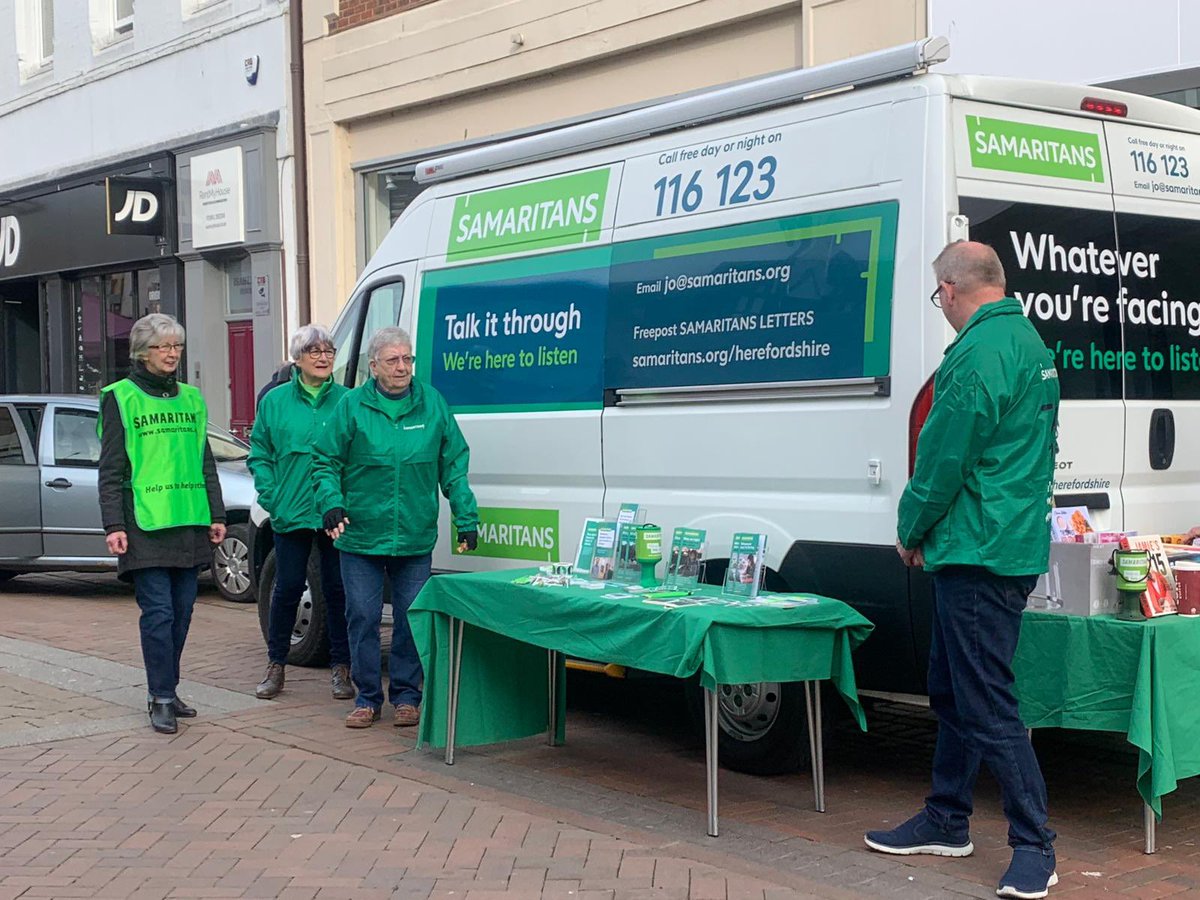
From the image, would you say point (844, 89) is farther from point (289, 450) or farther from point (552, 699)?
point (289, 450)

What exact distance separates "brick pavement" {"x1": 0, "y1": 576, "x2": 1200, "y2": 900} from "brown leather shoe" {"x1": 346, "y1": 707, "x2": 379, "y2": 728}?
64mm

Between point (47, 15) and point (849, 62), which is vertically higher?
point (47, 15)

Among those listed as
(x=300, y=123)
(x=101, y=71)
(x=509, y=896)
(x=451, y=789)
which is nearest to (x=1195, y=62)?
(x=451, y=789)

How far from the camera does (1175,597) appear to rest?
4949 mm

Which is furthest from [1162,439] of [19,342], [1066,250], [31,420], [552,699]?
[19,342]

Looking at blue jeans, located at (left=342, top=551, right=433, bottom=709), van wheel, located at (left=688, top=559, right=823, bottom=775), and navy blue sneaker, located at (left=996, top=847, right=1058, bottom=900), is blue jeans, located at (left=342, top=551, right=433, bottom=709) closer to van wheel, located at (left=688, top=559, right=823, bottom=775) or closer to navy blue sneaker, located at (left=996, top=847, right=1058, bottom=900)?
van wheel, located at (left=688, top=559, right=823, bottom=775)

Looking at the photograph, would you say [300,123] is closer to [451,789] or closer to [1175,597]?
[451,789]

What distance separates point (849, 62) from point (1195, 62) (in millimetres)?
4172

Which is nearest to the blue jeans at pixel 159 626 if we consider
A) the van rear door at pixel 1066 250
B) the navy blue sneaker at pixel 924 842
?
the navy blue sneaker at pixel 924 842

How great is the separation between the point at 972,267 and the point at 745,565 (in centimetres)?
138

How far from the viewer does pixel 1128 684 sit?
479 centimetres

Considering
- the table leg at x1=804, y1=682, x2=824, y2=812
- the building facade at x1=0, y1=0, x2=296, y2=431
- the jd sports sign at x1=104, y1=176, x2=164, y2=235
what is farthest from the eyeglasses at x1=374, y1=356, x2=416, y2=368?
the jd sports sign at x1=104, y1=176, x2=164, y2=235

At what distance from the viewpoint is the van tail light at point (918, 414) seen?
5.16 m

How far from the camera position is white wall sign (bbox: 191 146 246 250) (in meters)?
17.0
